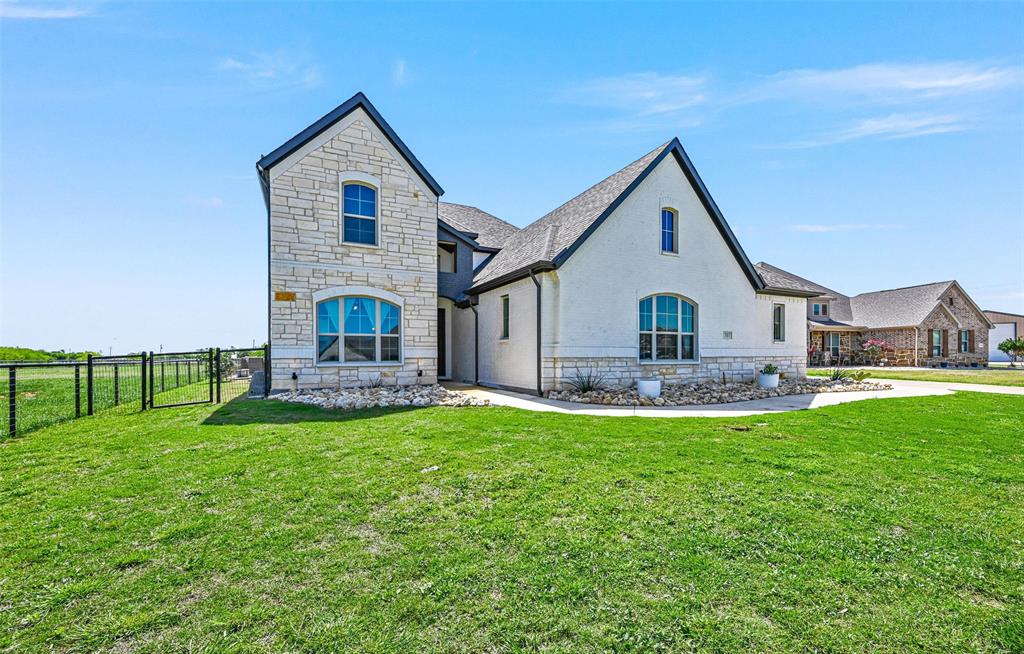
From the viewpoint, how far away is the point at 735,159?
14.2 metres

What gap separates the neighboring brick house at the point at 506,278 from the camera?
40.1 feet

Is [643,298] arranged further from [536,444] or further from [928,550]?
[928,550]

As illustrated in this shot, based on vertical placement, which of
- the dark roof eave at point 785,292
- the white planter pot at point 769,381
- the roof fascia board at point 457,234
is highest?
the roof fascia board at point 457,234

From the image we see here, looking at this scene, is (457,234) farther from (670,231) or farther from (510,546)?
(510,546)

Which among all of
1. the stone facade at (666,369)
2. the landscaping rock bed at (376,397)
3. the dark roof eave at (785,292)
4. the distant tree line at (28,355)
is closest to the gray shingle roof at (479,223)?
the stone facade at (666,369)

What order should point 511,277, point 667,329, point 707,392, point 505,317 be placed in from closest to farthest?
point 707,392 → point 511,277 → point 667,329 → point 505,317

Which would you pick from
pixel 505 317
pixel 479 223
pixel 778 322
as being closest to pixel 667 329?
pixel 505 317

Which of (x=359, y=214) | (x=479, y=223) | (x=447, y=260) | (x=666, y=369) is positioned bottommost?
(x=666, y=369)

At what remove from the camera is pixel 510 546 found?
3.42 metres

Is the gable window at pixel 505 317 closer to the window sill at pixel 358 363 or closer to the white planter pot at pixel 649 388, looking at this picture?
the window sill at pixel 358 363

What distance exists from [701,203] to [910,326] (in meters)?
25.7

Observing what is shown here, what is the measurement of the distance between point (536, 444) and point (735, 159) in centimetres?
1256

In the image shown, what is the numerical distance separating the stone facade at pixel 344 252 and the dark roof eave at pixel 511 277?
2.07 m

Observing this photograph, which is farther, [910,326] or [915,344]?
[915,344]
